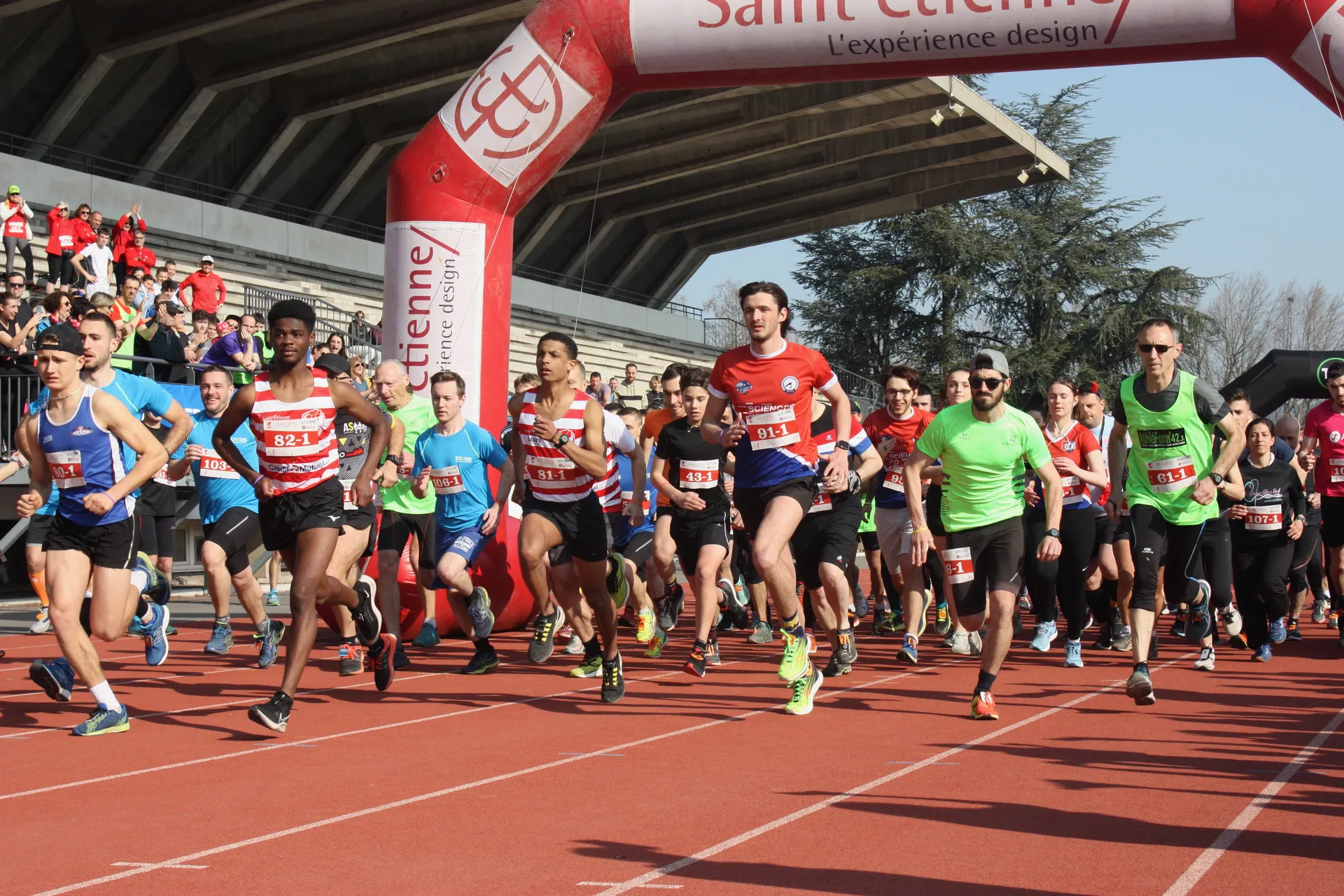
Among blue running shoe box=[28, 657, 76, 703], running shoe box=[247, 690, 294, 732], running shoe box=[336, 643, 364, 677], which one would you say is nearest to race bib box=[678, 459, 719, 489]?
running shoe box=[336, 643, 364, 677]

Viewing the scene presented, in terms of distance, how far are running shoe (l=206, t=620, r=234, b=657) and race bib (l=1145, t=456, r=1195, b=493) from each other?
6.62 meters

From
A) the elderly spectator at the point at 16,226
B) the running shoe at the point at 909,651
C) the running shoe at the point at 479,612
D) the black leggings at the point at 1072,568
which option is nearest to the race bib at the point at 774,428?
the running shoe at the point at 479,612

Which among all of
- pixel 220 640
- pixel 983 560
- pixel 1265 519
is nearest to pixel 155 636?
pixel 220 640

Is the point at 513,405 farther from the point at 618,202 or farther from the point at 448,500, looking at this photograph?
the point at 618,202

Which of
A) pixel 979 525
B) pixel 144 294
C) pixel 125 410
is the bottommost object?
pixel 979 525

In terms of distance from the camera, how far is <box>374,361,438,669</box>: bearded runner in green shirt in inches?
423

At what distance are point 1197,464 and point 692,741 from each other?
12.2 feet

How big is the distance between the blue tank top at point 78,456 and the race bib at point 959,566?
4.42 m

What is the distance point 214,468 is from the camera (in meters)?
11.0

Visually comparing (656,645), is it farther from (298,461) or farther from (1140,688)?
(298,461)

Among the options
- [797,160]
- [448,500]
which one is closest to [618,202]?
[797,160]

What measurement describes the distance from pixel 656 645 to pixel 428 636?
1.89 meters

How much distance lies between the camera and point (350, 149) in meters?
34.1

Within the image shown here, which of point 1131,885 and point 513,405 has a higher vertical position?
point 513,405
